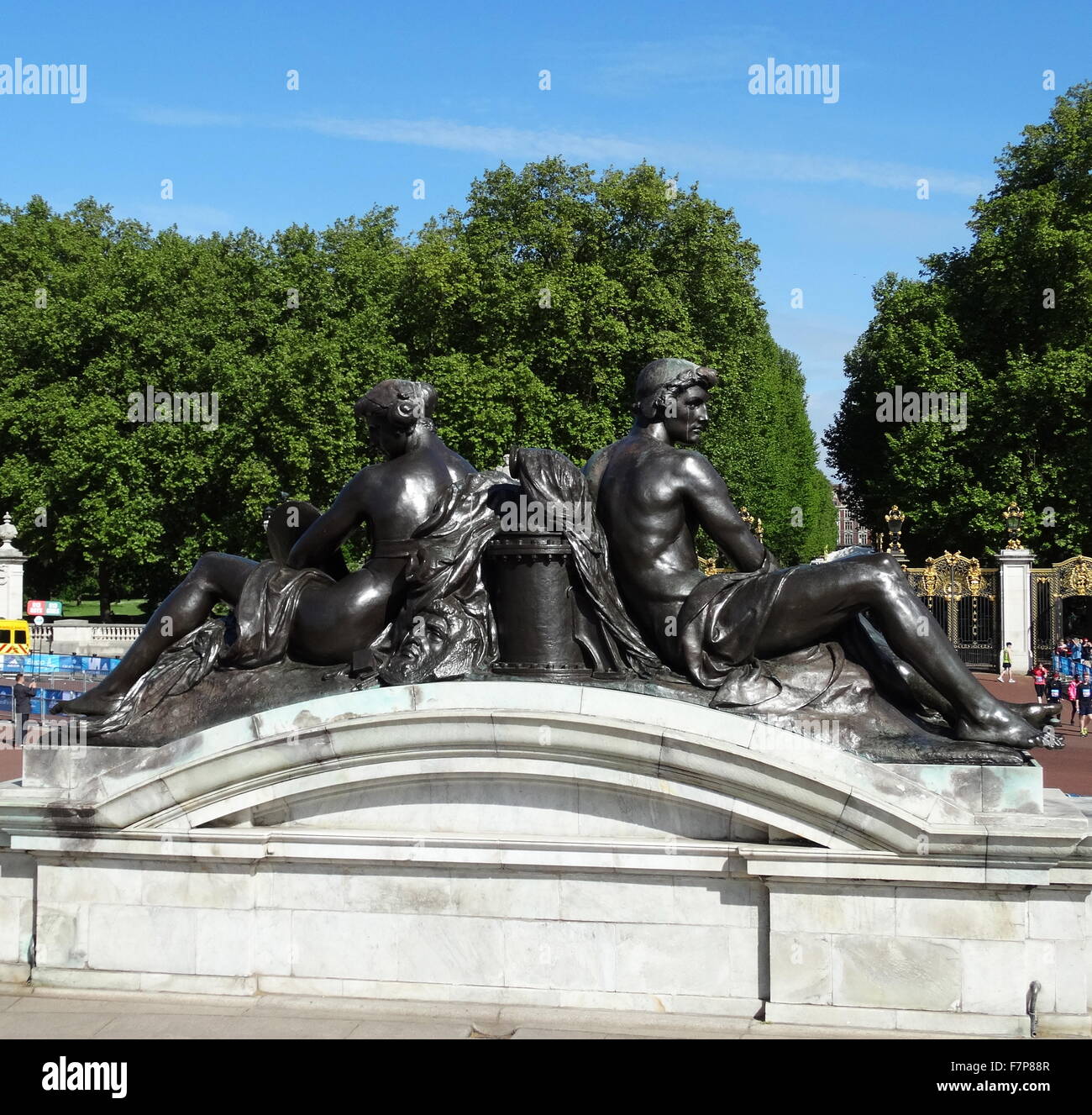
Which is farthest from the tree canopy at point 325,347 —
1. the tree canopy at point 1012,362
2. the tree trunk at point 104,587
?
the tree canopy at point 1012,362

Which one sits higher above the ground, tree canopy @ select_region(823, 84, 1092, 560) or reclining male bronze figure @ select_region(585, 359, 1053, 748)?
tree canopy @ select_region(823, 84, 1092, 560)

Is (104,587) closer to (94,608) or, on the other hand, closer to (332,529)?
(332,529)

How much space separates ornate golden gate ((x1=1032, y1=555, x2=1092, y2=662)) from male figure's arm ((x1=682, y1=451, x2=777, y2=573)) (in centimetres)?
2471

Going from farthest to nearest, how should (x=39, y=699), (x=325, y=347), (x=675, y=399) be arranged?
(x=325, y=347) < (x=39, y=699) < (x=675, y=399)

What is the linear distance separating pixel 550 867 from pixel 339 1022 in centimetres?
125

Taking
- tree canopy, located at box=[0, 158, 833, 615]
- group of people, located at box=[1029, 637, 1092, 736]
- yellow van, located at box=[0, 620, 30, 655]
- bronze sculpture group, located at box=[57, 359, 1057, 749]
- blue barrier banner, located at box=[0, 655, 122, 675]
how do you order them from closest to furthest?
1. bronze sculpture group, located at box=[57, 359, 1057, 749]
2. group of people, located at box=[1029, 637, 1092, 736]
3. blue barrier banner, located at box=[0, 655, 122, 675]
4. tree canopy, located at box=[0, 158, 833, 615]
5. yellow van, located at box=[0, 620, 30, 655]

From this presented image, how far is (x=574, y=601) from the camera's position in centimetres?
688

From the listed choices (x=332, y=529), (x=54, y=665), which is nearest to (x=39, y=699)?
(x=54, y=665)

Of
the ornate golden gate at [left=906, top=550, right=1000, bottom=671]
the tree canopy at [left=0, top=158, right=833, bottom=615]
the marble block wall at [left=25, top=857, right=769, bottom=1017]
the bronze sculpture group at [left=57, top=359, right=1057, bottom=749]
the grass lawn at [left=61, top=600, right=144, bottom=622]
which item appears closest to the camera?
the marble block wall at [left=25, top=857, right=769, bottom=1017]

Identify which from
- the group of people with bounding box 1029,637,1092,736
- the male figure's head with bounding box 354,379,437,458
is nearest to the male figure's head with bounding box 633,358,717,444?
the male figure's head with bounding box 354,379,437,458

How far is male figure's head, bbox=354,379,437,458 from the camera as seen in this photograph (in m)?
7.25

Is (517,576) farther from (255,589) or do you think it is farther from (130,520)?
(130,520)

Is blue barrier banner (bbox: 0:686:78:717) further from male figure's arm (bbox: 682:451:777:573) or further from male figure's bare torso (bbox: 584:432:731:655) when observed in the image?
male figure's arm (bbox: 682:451:777:573)

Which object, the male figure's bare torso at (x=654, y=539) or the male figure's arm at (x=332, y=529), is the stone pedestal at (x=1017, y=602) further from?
the male figure's arm at (x=332, y=529)
